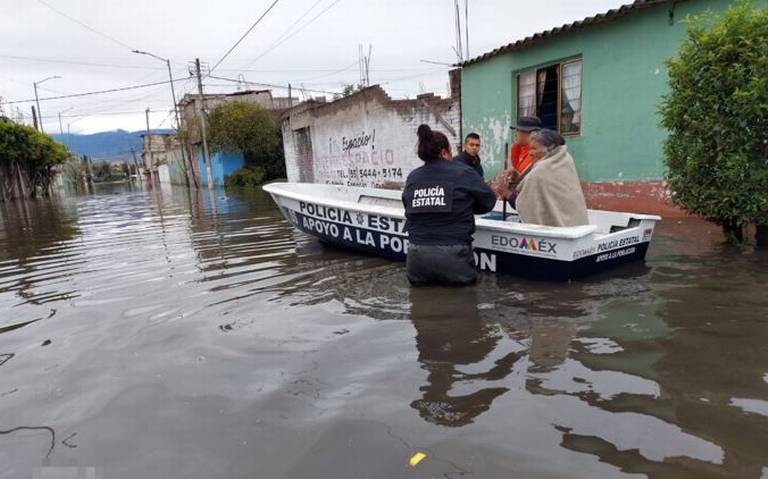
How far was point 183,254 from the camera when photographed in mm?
7438

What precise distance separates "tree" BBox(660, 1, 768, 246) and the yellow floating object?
442 centimetres

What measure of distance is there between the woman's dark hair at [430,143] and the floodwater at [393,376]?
1.22 meters

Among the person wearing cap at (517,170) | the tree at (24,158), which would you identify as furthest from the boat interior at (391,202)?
the tree at (24,158)

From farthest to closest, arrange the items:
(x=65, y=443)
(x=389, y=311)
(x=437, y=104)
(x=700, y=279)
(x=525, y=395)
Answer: (x=437, y=104) < (x=700, y=279) < (x=389, y=311) < (x=525, y=395) < (x=65, y=443)

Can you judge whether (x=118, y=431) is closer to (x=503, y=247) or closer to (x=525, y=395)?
(x=525, y=395)

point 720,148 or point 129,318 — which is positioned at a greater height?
point 720,148

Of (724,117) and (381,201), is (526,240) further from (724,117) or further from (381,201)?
(381,201)

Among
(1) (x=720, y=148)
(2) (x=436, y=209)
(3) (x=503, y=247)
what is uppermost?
(1) (x=720, y=148)

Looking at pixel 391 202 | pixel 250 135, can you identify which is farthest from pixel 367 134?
pixel 250 135

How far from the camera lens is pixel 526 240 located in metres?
4.66

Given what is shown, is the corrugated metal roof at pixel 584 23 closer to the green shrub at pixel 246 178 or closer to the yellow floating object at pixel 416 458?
the yellow floating object at pixel 416 458

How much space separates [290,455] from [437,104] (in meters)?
11.6

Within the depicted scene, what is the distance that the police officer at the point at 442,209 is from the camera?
448cm

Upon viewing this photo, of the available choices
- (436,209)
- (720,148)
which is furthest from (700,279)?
(436,209)
